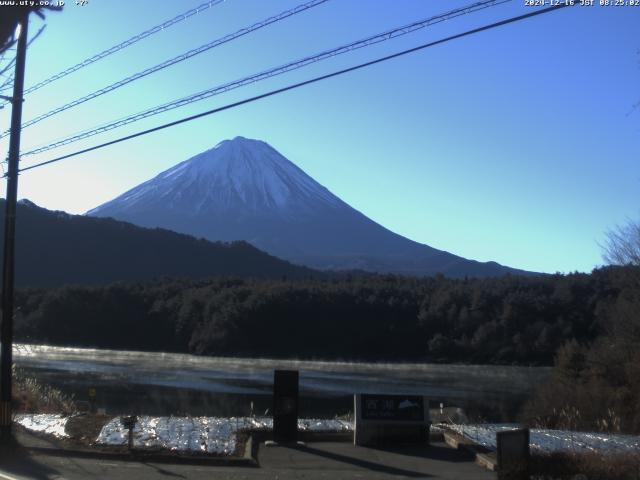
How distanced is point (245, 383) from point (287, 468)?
2914 cm

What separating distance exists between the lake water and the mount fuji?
8368 cm

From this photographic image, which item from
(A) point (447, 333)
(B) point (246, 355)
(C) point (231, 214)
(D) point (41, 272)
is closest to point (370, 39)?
(A) point (447, 333)

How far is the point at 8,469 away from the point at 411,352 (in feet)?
180

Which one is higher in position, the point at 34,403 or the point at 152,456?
the point at 34,403

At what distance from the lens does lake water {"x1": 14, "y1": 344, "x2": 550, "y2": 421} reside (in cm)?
3050

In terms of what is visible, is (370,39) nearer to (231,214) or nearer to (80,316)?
(80,316)

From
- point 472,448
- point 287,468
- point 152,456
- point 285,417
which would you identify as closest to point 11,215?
point 152,456

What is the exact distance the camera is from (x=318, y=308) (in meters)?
73.4

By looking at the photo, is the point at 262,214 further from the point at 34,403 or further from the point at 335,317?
the point at 34,403

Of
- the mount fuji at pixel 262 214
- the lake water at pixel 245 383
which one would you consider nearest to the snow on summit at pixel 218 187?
the mount fuji at pixel 262 214

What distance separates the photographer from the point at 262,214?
160500 mm

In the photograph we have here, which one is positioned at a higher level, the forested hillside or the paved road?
the forested hillside

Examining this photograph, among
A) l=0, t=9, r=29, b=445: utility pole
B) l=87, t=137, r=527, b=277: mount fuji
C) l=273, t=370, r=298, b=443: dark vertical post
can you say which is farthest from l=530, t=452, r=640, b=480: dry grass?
l=87, t=137, r=527, b=277: mount fuji

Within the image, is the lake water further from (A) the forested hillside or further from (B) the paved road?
(B) the paved road
